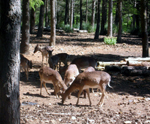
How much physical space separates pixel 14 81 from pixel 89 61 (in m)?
6.08

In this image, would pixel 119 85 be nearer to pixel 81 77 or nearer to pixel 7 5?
pixel 81 77

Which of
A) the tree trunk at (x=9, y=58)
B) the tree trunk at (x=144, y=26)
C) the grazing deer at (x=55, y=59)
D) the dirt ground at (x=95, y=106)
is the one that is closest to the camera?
the tree trunk at (x=9, y=58)

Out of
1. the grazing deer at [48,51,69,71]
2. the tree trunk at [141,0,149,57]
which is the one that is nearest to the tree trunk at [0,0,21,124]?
the grazing deer at [48,51,69,71]

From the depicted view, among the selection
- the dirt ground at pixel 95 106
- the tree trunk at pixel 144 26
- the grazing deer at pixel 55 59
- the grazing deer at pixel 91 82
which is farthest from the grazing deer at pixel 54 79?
the tree trunk at pixel 144 26

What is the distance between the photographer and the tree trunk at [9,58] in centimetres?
404

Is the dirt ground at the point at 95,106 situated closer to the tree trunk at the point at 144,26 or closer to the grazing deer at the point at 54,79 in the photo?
the grazing deer at the point at 54,79

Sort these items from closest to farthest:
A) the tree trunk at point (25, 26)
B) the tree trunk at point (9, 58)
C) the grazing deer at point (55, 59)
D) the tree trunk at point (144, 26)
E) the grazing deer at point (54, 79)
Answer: the tree trunk at point (9, 58), the grazing deer at point (54, 79), the grazing deer at point (55, 59), the tree trunk at point (144, 26), the tree trunk at point (25, 26)

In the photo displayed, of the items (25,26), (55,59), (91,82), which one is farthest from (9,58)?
(25,26)

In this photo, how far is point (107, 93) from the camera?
310 inches

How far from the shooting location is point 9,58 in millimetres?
4070

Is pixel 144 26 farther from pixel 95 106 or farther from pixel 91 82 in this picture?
pixel 95 106

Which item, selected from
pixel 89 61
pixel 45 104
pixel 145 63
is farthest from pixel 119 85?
pixel 45 104

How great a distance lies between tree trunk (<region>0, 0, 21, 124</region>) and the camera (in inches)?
159

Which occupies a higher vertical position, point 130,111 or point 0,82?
point 0,82
